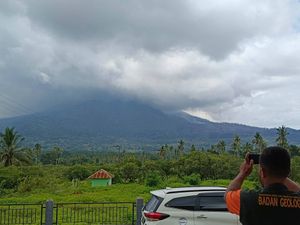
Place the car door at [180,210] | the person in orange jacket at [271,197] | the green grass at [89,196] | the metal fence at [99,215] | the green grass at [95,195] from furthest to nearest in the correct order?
1. the green grass at [95,195]
2. the green grass at [89,196]
3. the metal fence at [99,215]
4. the car door at [180,210]
5. the person in orange jacket at [271,197]

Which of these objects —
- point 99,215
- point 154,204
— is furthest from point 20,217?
point 154,204

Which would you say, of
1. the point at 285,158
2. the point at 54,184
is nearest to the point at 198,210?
the point at 285,158

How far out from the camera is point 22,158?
49.6m

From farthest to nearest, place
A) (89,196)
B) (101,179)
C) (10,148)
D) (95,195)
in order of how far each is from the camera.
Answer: (10,148)
(101,179)
(95,195)
(89,196)

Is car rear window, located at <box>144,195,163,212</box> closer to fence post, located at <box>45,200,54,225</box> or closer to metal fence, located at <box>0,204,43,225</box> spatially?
fence post, located at <box>45,200,54,225</box>

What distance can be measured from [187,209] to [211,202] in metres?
0.59

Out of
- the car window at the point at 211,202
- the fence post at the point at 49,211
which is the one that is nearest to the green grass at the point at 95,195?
the fence post at the point at 49,211

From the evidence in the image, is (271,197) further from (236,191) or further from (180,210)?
(180,210)

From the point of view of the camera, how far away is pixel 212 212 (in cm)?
855

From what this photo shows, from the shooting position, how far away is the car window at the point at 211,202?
28.3 feet

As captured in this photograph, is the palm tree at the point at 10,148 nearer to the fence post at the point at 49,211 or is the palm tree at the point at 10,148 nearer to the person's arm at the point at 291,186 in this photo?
the fence post at the point at 49,211

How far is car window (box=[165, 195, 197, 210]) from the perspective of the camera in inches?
336

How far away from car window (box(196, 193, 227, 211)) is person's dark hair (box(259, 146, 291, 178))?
6.43 metres

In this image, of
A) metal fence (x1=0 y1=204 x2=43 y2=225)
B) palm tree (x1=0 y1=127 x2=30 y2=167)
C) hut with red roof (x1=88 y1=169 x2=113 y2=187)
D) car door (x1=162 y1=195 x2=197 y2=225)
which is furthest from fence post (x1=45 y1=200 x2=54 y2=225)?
palm tree (x1=0 y1=127 x2=30 y2=167)
